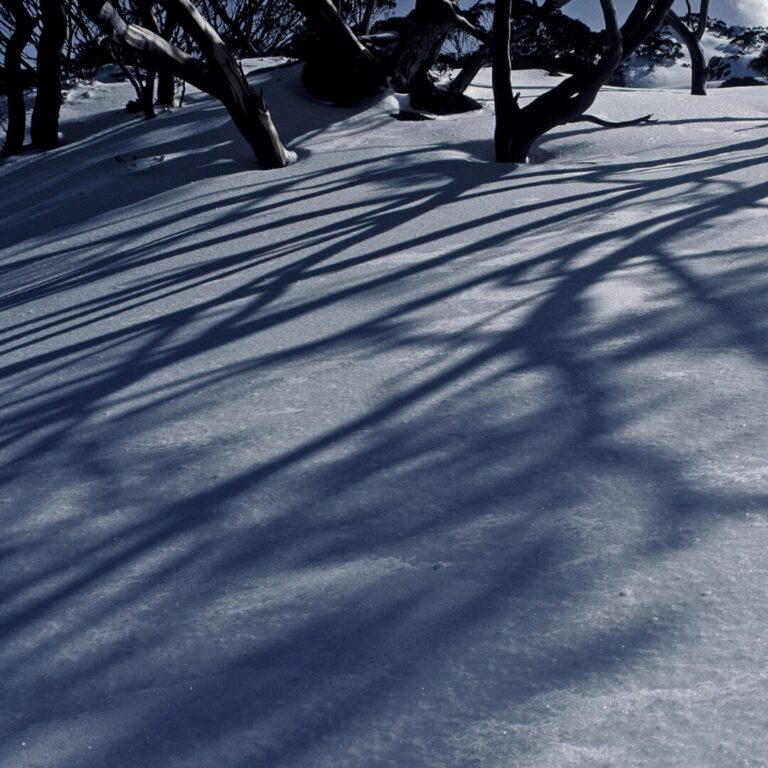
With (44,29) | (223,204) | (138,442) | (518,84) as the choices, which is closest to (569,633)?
(138,442)

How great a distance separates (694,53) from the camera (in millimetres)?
15562

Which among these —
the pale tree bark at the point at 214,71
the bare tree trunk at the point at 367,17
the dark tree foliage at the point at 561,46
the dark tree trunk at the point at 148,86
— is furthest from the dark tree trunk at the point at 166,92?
the dark tree foliage at the point at 561,46

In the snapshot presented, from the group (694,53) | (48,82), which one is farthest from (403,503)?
(694,53)

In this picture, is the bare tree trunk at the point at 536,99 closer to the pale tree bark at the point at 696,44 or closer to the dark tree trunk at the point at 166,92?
the dark tree trunk at the point at 166,92

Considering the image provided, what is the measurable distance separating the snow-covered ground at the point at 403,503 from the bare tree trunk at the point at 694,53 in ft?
37.2

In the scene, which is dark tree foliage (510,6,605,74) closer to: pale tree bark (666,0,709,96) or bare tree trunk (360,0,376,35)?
pale tree bark (666,0,709,96)

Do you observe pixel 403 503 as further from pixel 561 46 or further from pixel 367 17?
pixel 561 46

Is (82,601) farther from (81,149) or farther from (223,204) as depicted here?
(81,149)

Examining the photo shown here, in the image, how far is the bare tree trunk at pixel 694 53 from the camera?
1445cm

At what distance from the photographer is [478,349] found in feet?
9.02

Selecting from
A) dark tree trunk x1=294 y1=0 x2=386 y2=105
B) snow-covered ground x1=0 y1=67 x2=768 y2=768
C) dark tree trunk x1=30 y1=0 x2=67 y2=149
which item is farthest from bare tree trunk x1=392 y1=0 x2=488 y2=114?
snow-covered ground x1=0 y1=67 x2=768 y2=768

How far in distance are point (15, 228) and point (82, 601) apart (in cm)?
544

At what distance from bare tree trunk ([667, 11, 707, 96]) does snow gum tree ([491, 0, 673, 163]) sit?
26.5ft

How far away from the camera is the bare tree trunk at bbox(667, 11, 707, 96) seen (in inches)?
569
